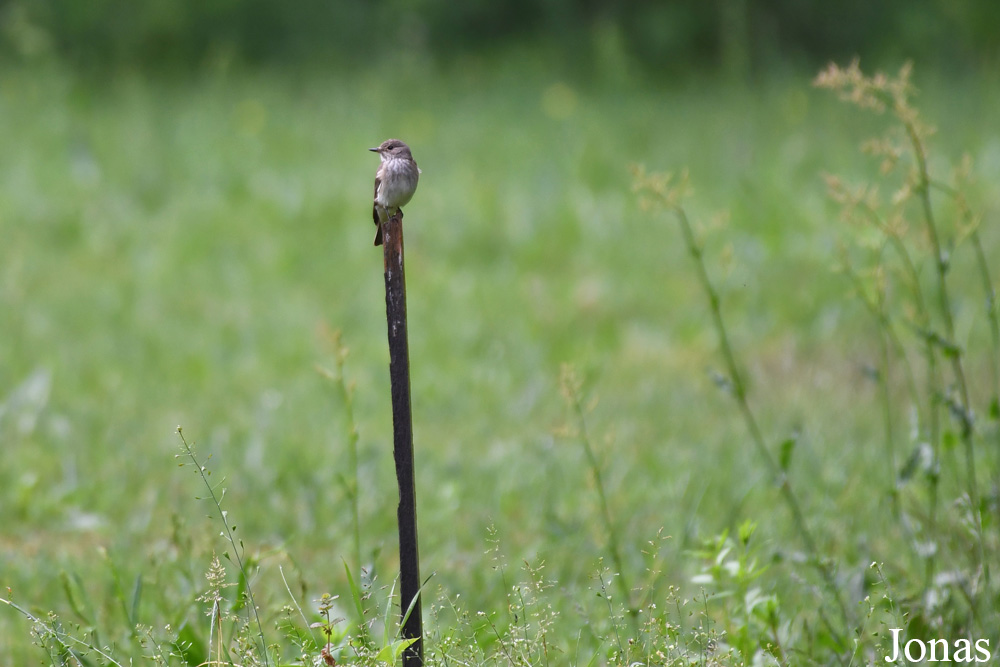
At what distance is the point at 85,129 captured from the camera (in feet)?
25.2

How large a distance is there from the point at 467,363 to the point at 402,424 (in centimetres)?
321

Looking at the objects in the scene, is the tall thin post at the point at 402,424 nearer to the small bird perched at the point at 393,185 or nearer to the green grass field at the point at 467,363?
the small bird perched at the point at 393,185

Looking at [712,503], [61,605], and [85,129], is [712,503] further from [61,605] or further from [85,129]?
[85,129]

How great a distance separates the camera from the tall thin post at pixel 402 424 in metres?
1.59

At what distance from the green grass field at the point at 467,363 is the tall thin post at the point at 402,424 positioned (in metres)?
0.31

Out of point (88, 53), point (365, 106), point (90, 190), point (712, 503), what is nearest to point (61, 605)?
point (712, 503)

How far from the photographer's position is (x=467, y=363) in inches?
189

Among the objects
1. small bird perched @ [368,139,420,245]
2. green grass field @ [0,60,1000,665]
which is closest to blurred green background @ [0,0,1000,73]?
green grass field @ [0,60,1000,665]

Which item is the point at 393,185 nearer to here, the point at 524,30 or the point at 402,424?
the point at 402,424

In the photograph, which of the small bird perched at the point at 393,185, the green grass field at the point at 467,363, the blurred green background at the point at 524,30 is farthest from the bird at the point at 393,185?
the blurred green background at the point at 524,30

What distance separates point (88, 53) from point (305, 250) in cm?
561

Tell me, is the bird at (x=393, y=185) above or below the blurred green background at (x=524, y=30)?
below

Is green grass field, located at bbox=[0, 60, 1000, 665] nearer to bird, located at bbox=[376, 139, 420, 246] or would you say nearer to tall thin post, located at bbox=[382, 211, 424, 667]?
tall thin post, located at bbox=[382, 211, 424, 667]

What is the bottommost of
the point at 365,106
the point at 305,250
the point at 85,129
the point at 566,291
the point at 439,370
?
the point at 439,370
